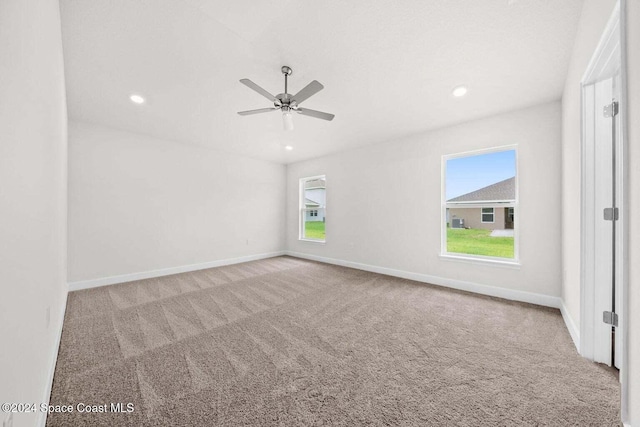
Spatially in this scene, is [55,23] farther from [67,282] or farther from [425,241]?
[425,241]

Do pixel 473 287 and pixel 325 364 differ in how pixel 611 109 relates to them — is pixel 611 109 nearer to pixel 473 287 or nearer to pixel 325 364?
pixel 473 287

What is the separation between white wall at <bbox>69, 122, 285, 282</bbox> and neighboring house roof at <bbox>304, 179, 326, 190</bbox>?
1.18 meters

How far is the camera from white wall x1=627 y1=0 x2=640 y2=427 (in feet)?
3.27

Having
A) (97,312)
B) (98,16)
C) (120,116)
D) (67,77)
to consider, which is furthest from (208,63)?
(97,312)

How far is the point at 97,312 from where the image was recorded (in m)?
2.66

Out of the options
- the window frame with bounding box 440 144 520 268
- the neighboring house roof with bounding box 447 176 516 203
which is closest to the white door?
the window frame with bounding box 440 144 520 268

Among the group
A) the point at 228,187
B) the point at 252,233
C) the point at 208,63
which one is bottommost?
the point at 252,233

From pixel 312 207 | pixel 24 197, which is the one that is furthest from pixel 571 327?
pixel 312 207

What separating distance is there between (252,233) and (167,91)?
11.8ft

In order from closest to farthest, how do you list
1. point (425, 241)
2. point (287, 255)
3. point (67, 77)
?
point (67, 77), point (425, 241), point (287, 255)

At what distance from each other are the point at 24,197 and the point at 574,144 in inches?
156

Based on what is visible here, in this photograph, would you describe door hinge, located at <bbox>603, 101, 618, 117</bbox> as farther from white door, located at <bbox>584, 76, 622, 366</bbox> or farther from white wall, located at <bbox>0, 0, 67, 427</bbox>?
white wall, located at <bbox>0, 0, 67, 427</bbox>

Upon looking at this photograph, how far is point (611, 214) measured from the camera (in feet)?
5.54

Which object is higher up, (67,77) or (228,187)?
(67,77)
